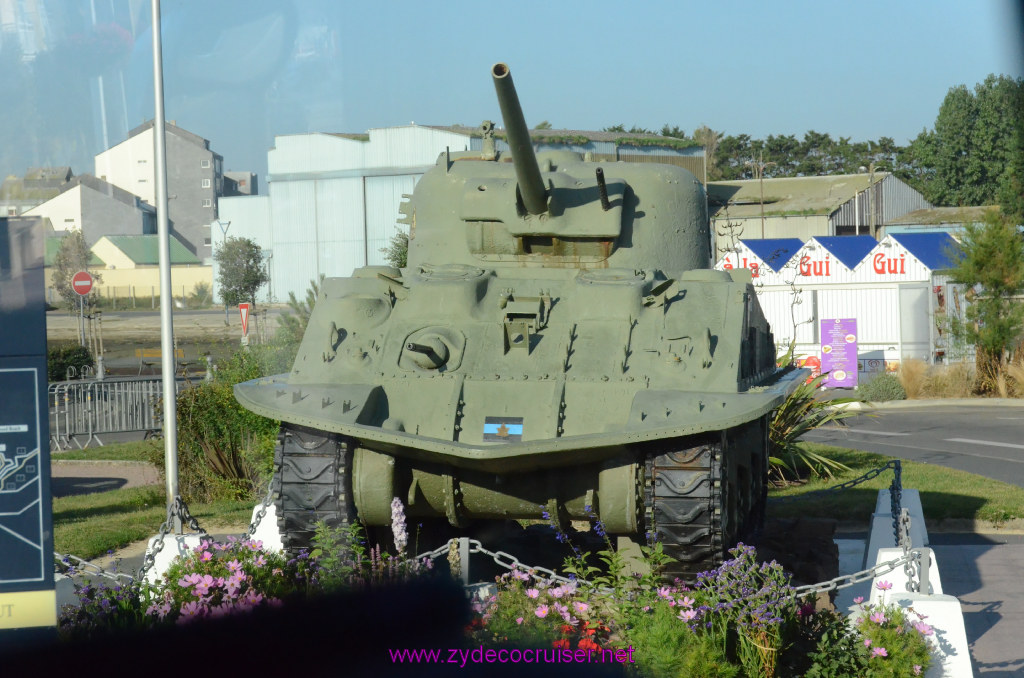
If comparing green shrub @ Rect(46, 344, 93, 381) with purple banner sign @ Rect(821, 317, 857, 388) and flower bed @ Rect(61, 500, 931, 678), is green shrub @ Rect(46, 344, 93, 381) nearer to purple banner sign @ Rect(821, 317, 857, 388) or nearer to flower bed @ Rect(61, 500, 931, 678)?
purple banner sign @ Rect(821, 317, 857, 388)

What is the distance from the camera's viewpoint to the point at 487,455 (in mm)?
6930

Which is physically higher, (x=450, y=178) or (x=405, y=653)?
(x=450, y=178)

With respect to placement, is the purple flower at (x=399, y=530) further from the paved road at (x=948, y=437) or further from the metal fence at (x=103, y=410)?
the metal fence at (x=103, y=410)

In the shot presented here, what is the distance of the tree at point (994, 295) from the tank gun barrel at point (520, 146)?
677 inches

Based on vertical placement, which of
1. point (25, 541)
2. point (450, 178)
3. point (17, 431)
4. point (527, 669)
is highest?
point (450, 178)

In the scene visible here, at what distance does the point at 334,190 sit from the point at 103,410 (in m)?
9.92

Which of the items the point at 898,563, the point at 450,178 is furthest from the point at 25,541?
the point at 450,178

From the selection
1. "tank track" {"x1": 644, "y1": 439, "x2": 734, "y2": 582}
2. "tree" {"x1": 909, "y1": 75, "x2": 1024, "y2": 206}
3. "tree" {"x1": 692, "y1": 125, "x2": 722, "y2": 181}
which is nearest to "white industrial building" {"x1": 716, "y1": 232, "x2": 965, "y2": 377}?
"tree" {"x1": 909, "y1": 75, "x2": 1024, "y2": 206}

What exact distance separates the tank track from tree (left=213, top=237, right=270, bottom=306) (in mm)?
6107

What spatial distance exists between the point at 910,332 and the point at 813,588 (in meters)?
19.8

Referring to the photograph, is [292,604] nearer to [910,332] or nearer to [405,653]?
[405,653]

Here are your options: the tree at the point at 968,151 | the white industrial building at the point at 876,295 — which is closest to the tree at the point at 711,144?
the tree at the point at 968,151

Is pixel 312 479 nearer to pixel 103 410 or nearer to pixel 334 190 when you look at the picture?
pixel 334 190

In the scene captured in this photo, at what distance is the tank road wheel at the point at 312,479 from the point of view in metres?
7.34
